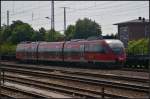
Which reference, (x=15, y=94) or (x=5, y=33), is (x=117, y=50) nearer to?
(x=15, y=94)

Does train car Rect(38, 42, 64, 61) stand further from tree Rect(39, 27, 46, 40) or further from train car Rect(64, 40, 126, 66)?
tree Rect(39, 27, 46, 40)

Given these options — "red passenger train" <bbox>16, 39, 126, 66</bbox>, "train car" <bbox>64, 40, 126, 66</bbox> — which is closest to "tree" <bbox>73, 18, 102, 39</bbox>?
"red passenger train" <bbox>16, 39, 126, 66</bbox>

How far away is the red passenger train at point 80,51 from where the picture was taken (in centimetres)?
3269

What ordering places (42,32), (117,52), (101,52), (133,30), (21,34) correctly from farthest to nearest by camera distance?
(42,32) < (21,34) < (133,30) < (101,52) < (117,52)

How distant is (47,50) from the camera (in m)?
43.6

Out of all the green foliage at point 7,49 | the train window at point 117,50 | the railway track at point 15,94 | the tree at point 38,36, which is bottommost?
the railway track at point 15,94

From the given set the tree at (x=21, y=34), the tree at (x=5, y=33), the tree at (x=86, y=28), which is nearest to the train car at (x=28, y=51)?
the tree at (x=21, y=34)

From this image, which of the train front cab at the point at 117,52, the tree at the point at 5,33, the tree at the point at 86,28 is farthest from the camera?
the tree at the point at 86,28

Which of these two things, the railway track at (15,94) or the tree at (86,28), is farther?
the tree at (86,28)

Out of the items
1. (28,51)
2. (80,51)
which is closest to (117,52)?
(80,51)

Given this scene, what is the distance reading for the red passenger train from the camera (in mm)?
32688

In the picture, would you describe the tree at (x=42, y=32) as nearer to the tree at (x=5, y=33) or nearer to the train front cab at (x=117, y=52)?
the tree at (x=5, y=33)

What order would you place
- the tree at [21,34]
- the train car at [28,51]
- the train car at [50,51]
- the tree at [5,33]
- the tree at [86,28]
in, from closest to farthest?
the train car at [50,51] → the train car at [28,51] → the tree at [21,34] → the tree at [5,33] → the tree at [86,28]

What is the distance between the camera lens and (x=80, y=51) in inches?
1427
